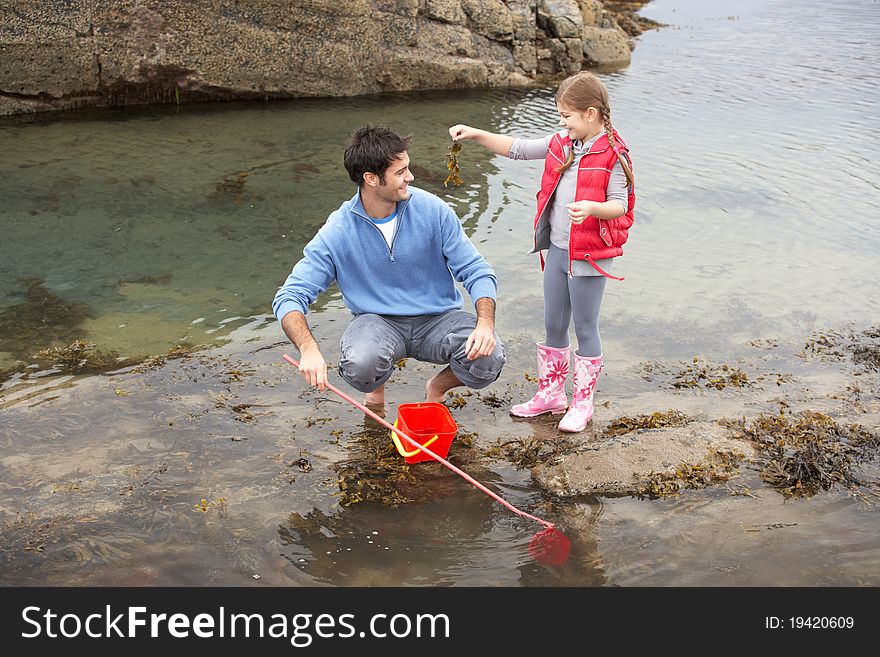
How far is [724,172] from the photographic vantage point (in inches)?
353

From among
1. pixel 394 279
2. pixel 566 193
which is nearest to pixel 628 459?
pixel 566 193

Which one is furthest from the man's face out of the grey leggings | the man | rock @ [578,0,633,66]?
rock @ [578,0,633,66]

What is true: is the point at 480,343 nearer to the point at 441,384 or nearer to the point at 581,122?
the point at 441,384

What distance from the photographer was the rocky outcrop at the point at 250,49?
10070 millimetres

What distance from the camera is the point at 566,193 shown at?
4.36 metres

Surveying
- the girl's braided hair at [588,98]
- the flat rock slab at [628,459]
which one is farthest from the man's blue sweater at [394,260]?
the flat rock slab at [628,459]

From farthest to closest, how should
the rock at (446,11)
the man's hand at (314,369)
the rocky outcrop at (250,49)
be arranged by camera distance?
the rock at (446,11) → the rocky outcrop at (250,49) → the man's hand at (314,369)

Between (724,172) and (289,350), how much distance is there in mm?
5361

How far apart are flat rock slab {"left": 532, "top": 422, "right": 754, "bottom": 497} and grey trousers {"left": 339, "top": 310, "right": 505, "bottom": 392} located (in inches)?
22.1

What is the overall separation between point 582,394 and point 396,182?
1420 millimetres

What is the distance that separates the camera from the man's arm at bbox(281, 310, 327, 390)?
392 centimetres

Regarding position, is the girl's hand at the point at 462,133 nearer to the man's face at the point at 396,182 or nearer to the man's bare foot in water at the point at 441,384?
the man's face at the point at 396,182

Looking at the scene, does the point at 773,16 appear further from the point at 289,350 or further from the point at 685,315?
the point at 289,350
